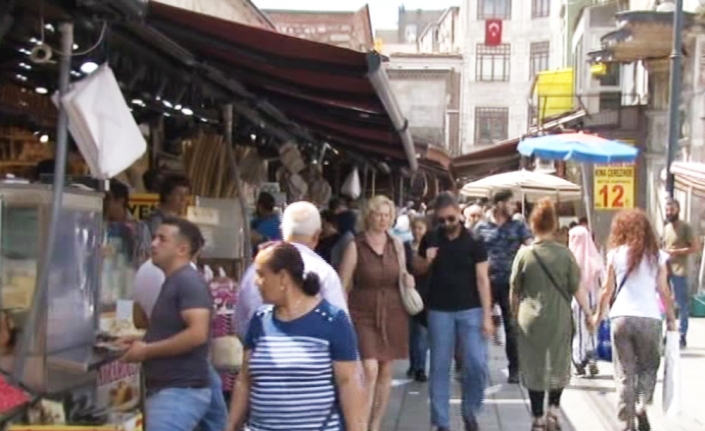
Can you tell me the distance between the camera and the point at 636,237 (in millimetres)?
8523

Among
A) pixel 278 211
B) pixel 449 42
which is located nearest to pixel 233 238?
pixel 278 211

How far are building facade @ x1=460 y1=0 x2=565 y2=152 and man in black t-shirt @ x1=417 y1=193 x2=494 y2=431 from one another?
56948mm

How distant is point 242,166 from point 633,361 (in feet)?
13.8

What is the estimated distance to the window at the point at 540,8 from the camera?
65.8 m

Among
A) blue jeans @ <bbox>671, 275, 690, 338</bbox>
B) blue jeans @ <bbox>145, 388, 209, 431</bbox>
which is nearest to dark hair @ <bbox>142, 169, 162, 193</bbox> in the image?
blue jeans @ <bbox>145, 388, 209, 431</bbox>

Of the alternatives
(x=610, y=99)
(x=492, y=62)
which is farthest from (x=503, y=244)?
(x=492, y=62)

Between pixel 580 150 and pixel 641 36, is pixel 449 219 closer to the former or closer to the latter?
pixel 580 150

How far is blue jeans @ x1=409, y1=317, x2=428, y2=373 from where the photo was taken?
11180mm

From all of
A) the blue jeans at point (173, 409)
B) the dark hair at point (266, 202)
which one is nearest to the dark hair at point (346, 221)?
the dark hair at point (266, 202)

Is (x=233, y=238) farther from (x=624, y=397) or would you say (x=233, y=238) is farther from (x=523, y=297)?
(x=624, y=397)

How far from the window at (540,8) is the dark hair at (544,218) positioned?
58358 millimetres

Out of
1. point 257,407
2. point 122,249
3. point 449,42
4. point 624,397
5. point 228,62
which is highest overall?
point 449,42

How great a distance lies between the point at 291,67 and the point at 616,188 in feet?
40.7

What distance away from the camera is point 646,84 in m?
25.8
